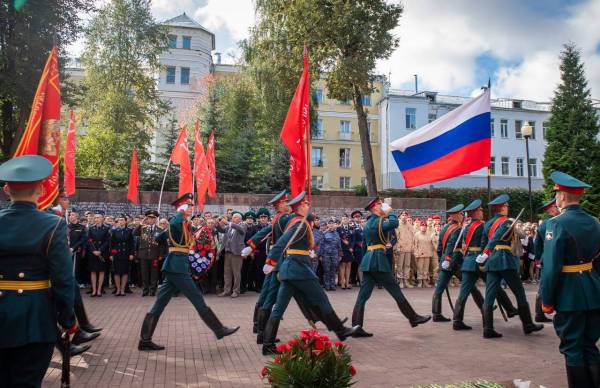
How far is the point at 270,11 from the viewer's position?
27.9 metres

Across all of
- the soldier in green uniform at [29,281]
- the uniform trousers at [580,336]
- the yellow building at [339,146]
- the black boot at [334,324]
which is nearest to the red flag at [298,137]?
the black boot at [334,324]

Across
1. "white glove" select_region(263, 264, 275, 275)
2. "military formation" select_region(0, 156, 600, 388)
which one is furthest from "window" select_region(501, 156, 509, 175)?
"white glove" select_region(263, 264, 275, 275)

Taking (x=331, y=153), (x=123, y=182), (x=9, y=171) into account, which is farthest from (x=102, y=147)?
(x=9, y=171)

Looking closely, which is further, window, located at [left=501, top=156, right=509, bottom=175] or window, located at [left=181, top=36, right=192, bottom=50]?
window, located at [left=181, top=36, right=192, bottom=50]

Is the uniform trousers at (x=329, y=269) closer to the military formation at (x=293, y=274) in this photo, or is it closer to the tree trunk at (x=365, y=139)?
the military formation at (x=293, y=274)

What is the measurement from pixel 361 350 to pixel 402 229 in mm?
9490

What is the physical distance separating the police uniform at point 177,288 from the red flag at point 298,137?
1991 millimetres

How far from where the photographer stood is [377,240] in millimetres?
8297

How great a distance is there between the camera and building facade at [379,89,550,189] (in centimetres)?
5056

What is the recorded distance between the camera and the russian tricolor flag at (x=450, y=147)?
30.1ft

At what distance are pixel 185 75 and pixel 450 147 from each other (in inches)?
1856

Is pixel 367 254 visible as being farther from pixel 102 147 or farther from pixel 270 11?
pixel 102 147

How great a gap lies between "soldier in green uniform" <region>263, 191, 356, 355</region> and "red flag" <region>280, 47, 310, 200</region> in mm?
1076

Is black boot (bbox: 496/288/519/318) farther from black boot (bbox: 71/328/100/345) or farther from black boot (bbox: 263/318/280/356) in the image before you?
black boot (bbox: 71/328/100/345)
